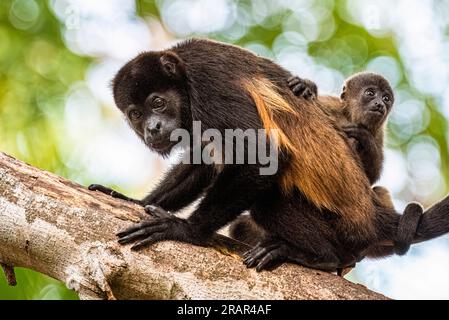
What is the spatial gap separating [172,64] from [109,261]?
225 centimetres

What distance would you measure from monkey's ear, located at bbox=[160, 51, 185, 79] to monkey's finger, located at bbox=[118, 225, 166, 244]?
69.6 inches

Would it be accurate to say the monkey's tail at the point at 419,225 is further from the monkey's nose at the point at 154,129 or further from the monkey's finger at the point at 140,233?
the monkey's nose at the point at 154,129

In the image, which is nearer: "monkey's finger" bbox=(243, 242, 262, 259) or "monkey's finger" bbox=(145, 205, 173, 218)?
"monkey's finger" bbox=(243, 242, 262, 259)

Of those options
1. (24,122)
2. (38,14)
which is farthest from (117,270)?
(38,14)

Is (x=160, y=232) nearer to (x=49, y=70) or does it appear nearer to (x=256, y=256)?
(x=256, y=256)

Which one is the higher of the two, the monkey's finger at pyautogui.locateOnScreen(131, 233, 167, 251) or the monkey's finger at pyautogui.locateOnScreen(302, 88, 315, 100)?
the monkey's finger at pyautogui.locateOnScreen(302, 88, 315, 100)

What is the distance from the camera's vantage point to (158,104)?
20.0 ft

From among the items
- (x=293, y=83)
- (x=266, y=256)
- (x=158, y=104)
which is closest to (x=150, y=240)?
(x=266, y=256)

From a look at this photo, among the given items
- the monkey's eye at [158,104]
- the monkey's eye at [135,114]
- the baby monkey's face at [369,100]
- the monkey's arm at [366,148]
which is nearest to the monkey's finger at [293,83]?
the monkey's arm at [366,148]

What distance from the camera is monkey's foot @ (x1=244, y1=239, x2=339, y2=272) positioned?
4.75m

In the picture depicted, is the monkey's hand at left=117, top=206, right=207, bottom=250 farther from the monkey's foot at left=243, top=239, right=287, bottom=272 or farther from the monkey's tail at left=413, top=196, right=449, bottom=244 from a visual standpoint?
the monkey's tail at left=413, top=196, right=449, bottom=244

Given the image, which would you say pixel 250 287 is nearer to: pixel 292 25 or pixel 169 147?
pixel 169 147

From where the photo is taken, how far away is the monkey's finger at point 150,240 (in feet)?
15.4

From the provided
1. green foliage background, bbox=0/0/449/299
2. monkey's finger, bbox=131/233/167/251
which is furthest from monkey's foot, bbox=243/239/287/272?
green foliage background, bbox=0/0/449/299
